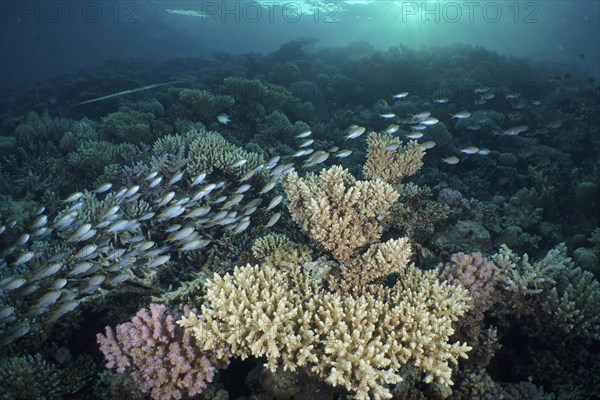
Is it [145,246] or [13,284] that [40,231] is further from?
[145,246]

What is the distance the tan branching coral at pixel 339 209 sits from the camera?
4.34 metres

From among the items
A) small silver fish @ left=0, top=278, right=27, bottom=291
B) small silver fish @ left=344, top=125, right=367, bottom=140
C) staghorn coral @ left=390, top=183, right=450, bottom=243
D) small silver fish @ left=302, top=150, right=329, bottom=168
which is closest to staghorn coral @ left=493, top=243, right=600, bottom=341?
staghorn coral @ left=390, top=183, right=450, bottom=243

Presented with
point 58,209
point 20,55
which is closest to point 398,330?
point 58,209

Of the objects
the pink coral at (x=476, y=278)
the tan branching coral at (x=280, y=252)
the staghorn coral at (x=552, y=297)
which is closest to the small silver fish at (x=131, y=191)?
the tan branching coral at (x=280, y=252)

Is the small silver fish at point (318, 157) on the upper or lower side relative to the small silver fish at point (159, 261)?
upper

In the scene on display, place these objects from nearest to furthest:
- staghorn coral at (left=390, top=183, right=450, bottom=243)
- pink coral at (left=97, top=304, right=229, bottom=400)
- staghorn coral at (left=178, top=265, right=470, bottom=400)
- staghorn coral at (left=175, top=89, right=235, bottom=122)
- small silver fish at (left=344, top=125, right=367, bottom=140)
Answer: staghorn coral at (left=178, top=265, right=470, bottom=400), pink coral at (left=97, top=304, right=229, bottom=400), staghorn coral at (left=390, top=183, right=450, bottom=243), small silver fish at (left=344, top=125, right=367, bottom=140), staghorn coral at (left=175, top=89, right=235, bottom=122)

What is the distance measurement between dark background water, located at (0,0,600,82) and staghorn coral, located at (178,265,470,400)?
43183 millimetres

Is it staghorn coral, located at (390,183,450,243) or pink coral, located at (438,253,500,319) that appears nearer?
pink coral, located at (438,253,500,319)

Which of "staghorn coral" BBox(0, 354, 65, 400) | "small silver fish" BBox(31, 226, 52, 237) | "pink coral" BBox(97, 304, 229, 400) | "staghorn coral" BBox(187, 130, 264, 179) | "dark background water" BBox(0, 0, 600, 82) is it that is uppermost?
"dark background water" BBox(0, 0, 600, 82)

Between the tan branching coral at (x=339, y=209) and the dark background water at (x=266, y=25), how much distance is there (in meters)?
41.2

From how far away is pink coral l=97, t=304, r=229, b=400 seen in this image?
3.14 metres

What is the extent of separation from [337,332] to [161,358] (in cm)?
179

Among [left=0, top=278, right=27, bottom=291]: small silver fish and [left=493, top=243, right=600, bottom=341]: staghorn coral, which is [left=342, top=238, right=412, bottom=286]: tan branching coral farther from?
[left=0, top=278, right=27, bottom=291]: small silver fish

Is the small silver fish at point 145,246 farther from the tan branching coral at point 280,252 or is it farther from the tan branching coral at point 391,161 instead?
the tan branching coral at point 391,161
